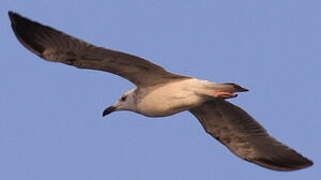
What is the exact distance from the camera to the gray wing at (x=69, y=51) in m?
13.8

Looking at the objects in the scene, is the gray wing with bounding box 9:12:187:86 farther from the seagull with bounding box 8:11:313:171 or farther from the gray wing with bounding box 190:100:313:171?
the gray wing with bounding box 190:100:313:171

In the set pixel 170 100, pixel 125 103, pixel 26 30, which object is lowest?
pixel 170 100

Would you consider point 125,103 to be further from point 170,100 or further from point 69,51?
point 69,51

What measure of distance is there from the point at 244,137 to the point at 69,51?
3.89 metres

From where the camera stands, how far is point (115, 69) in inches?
562

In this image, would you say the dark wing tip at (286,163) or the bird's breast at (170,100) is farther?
the dark wing tip at (286,163)

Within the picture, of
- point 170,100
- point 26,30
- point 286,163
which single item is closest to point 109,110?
point 170,100

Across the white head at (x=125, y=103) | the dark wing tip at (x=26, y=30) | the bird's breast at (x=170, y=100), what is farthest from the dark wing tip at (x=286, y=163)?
the dark wing tip at (x=26, y=30)

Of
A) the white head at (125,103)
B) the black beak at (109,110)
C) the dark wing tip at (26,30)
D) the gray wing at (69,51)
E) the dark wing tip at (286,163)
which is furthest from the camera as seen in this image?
the dark wing tip at (286,163)

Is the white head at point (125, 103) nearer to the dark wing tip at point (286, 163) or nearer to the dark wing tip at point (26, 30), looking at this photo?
the dark wing tip at point (26, 30)

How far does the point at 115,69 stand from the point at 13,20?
1651 mm

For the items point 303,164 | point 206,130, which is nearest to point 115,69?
point 206,130

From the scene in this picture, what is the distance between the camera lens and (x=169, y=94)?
14695 millimetres

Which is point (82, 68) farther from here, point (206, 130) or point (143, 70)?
point (206, 130)
